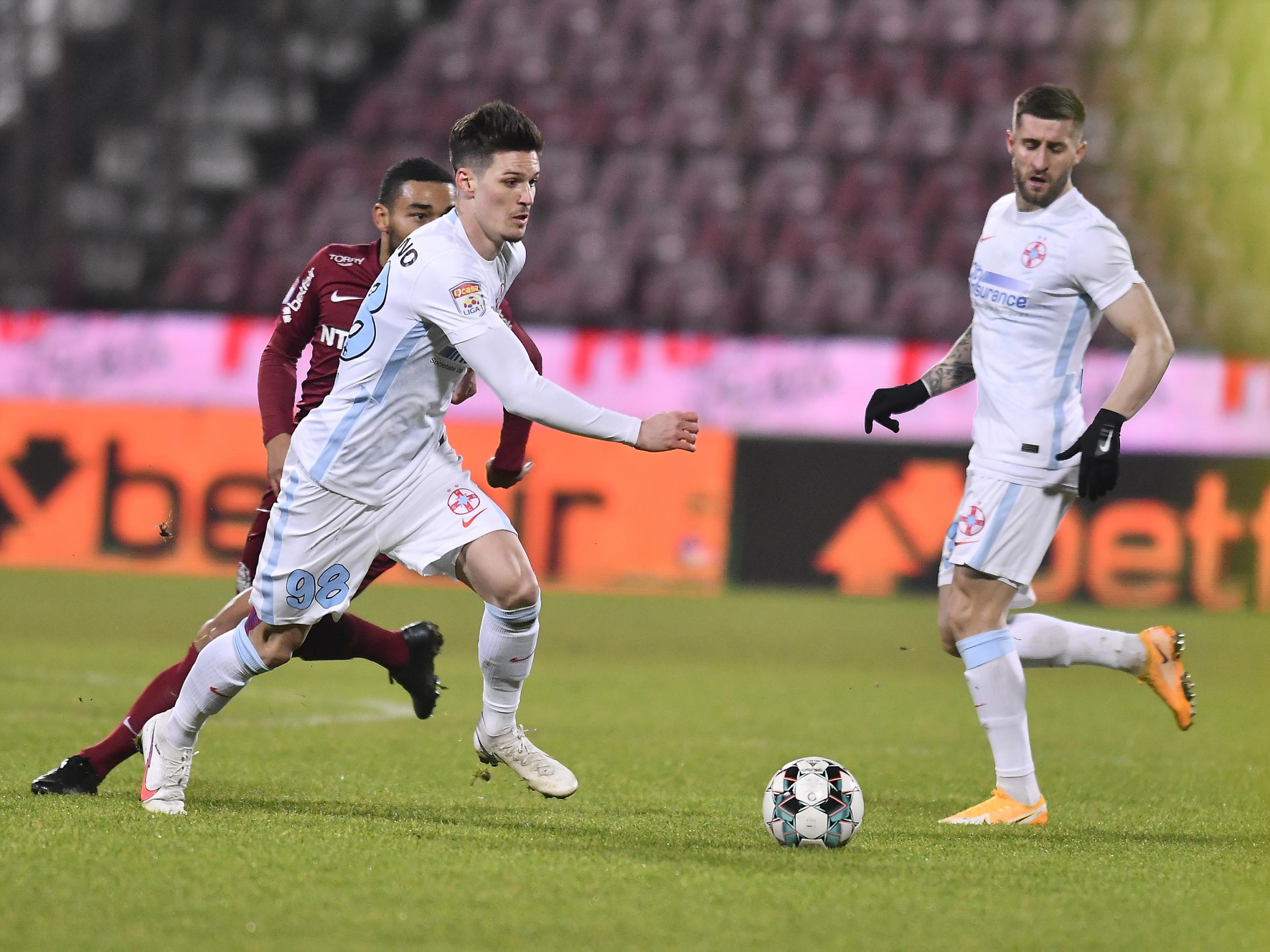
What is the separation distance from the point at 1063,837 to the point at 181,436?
29.4 ft

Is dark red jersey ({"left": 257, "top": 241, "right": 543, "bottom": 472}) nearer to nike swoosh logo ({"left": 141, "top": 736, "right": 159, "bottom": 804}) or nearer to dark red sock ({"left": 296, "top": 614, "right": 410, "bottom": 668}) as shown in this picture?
dark red sock ({"left": 296, "top": 614, "right": 410, "bottom": 668})

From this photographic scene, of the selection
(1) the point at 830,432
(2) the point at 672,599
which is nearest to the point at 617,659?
(2) the point at 672,599

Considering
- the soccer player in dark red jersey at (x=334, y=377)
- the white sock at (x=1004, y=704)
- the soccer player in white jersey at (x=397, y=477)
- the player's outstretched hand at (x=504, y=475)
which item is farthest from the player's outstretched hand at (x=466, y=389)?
the white sock at (x=1004, y=704)

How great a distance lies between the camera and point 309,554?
4438mm

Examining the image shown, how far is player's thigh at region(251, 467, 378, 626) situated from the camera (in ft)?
14.5

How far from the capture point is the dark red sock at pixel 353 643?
518cm

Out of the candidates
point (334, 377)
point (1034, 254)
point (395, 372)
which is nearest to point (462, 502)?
point (395, 372)

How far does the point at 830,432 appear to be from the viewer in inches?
503

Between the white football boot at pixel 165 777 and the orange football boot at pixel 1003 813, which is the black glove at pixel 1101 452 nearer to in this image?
the orange football boot at pixel 1003 813

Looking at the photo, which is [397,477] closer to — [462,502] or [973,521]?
[462,502]

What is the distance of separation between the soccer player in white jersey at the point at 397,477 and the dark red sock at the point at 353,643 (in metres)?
0.62

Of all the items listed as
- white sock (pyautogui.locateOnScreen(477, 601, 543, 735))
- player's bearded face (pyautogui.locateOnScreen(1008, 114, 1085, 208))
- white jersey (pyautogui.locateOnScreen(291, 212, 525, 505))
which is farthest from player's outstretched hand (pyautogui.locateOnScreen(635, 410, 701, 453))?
player's bearded face (pyautogui.locateOnScreen(1008, 114, 1085, 208))

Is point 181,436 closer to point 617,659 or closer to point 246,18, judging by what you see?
point 617,659

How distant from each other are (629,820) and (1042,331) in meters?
1.81
